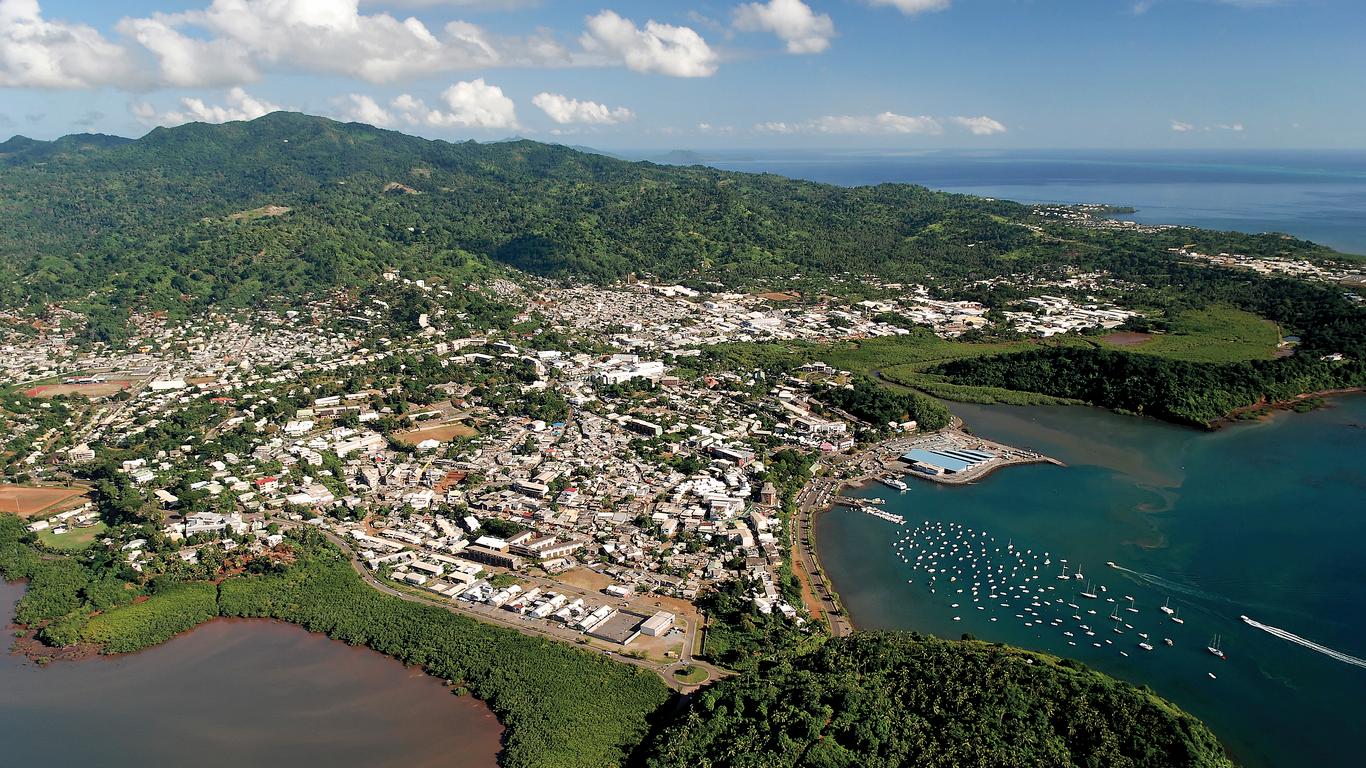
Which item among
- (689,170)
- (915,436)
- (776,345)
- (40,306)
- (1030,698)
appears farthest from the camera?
(689,170)

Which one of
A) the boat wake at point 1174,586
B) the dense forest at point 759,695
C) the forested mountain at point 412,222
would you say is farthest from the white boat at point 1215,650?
the forested mountain at point 412,222

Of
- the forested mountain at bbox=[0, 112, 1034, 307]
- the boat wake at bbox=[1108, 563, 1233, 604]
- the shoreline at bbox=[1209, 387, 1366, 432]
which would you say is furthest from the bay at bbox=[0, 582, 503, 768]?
the forested mountain at bbox=[0, 112, 1034, 307]

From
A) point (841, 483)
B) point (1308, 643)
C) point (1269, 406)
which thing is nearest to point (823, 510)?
point (841, 483)

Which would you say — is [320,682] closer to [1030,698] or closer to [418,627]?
[418,627]

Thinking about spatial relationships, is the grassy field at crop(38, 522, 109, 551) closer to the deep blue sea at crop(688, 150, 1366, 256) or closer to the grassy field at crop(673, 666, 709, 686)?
the grassy field at crop(673, 666, 709, 686)

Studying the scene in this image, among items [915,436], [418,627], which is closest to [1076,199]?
[915,436]

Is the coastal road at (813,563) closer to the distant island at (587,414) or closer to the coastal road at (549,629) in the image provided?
the distant island at (587,414)

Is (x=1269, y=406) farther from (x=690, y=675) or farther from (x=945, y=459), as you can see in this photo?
(x=690, y=675)
